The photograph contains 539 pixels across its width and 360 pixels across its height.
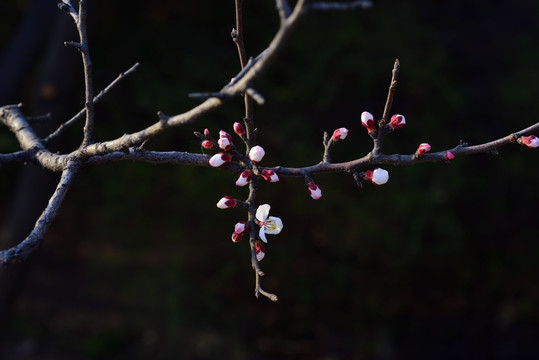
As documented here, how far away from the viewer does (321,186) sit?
12.8 feet

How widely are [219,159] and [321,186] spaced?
294 cm

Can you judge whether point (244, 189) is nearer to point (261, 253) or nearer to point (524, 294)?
point (524, 294)

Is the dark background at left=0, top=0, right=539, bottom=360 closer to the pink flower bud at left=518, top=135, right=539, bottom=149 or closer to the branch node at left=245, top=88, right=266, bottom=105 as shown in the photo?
the pink flower bud at left=518, top=135, right=539, bottom=149

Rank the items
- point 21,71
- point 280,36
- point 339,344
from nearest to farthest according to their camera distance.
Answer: point 280,36 < point 21,71 < point 339,344

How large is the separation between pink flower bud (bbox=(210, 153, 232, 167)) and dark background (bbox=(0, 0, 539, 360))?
2.72 m

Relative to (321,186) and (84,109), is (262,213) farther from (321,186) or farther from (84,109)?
(321,186)

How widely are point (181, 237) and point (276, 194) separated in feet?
3.18

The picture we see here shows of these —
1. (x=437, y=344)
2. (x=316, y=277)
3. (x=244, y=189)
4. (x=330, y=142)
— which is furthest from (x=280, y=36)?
(x=437, y=344)

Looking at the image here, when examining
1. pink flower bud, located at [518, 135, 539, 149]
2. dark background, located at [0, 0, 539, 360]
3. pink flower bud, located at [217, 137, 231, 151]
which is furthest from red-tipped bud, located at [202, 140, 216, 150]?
dark background, located at [0, 0, 539, 360]

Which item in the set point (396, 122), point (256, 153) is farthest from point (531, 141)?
point (256, 153)

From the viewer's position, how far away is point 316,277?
4.46m

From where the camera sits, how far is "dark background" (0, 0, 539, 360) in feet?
12.9

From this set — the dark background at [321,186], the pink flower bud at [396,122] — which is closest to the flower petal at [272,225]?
the pink flower bud at [396,122]

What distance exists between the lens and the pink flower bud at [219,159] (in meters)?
1.00
